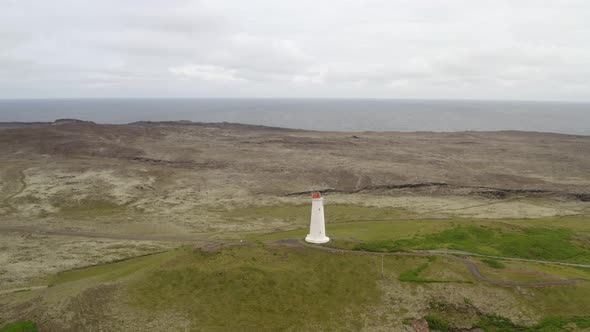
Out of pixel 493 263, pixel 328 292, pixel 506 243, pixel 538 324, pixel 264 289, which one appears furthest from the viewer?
pixel 506 243

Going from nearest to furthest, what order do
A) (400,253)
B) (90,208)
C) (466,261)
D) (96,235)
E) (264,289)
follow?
1. (264,289)
2. (466,261)
3. (400,253)
4. (96,235)
5. (90,208)

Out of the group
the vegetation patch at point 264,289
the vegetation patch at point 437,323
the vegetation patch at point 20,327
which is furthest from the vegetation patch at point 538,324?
the vegetation patch at point 20,327

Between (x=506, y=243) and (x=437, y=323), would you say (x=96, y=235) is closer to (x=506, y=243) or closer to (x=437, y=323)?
(x=437, y=323)

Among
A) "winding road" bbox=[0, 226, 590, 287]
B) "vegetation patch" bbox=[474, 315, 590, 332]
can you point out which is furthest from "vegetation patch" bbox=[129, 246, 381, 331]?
"vegetation patch" bbox=[474, 315, 590, 332]

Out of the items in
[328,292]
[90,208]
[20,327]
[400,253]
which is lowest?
[90,208]

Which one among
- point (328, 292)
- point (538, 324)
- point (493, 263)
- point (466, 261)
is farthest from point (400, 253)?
point (538, 324)

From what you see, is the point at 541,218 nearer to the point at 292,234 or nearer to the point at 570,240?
the point at 570,240

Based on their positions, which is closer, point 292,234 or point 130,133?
point 292,234

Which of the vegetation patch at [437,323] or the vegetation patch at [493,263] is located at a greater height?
the vegetation patch at [493,263]

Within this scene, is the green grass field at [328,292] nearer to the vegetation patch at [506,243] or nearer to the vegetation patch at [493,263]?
the vegetation patch at [493,263]

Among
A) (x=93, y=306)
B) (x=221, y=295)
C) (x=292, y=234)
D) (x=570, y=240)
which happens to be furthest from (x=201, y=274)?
(x=570, y=240)

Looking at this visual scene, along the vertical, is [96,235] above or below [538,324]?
below
